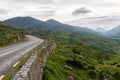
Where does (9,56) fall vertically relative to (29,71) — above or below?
below

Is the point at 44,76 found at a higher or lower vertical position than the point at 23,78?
lower

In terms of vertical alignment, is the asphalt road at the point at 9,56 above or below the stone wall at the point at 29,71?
below

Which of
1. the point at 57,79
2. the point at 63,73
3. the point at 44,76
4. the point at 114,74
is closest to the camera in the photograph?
the point at 44,76

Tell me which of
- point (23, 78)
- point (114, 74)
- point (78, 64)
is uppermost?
point (23, 78)

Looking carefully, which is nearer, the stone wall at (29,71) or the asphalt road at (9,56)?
the stone wall at (29,71)

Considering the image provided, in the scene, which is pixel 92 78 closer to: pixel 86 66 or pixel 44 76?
pixel 86 66

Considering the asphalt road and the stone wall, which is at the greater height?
the stone wall

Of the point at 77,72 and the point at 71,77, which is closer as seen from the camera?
the point at 71,77

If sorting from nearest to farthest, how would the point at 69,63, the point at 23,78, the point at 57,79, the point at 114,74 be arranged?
the point at 23,78 → the point at 57,79 → the point at 69,63 → the point at 114,74

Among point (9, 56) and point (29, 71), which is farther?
point (9, 56)

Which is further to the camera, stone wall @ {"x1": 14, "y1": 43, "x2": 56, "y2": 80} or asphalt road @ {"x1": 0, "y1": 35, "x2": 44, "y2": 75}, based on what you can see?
asphalt road @ {"x1": 0, "y1": 35, "x2": 44, "y2": 75}

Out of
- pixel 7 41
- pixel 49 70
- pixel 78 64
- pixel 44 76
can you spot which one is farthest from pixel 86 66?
pixel 7 41
